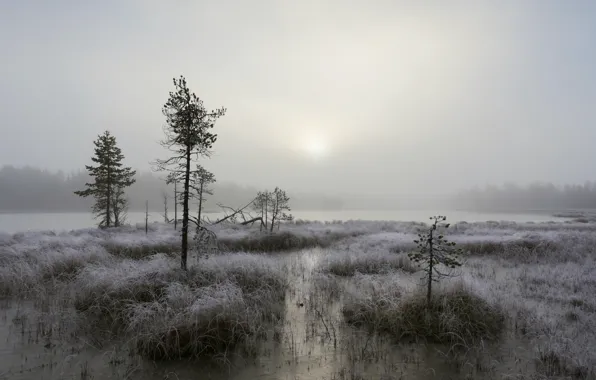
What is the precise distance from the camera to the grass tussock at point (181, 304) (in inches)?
285

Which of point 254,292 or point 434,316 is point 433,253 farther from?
point 254,292

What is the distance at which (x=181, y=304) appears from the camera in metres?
8.85

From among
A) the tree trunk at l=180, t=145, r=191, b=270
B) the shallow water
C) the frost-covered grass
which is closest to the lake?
the tree trunk at l=180, t=145, r=191, b=270

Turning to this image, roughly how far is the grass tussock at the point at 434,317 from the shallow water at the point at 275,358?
468 millimetres

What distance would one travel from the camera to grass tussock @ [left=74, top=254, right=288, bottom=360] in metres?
7.25

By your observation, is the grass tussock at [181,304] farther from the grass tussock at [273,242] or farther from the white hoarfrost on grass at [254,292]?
the grass tussock at [273,242]

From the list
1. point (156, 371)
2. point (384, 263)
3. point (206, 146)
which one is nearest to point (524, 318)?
point (384, 263)

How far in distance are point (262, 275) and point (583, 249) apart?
20197mm

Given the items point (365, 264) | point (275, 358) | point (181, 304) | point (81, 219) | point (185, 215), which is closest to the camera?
point (275, 358)

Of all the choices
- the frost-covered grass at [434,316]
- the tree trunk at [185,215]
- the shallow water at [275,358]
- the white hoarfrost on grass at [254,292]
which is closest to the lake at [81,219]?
the white hoarfrost on grass at [254,292]

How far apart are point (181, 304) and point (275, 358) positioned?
3375 mm

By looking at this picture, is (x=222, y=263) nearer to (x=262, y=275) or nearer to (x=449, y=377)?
(x=262, y=275)

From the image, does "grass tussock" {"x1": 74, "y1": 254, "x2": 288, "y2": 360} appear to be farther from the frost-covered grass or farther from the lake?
the lake

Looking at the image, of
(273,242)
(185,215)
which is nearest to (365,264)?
(185,215)
